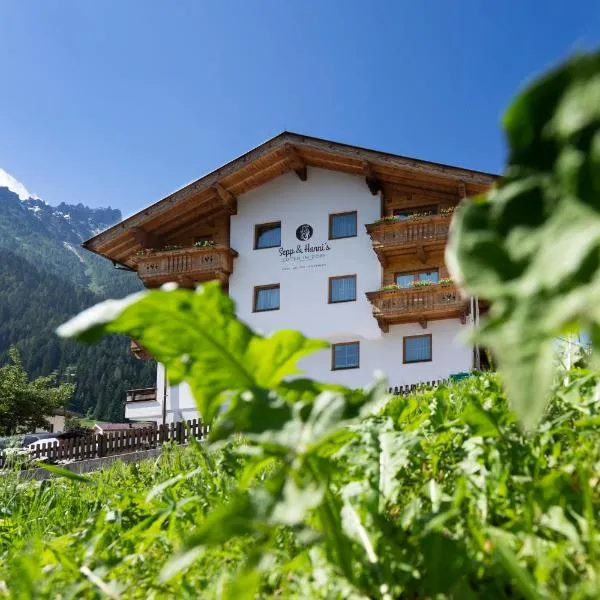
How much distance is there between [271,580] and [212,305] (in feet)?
1.68

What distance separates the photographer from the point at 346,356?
25188mm

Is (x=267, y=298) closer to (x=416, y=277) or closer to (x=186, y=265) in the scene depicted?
(x=186, y=265)

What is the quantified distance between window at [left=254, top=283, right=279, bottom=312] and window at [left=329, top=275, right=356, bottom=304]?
2030 millimetres

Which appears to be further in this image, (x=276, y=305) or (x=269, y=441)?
(x=276, y=305)

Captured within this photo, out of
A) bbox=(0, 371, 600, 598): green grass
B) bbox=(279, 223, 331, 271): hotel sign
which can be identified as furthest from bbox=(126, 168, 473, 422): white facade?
bbox=(0, 371, 600, 598): green grass

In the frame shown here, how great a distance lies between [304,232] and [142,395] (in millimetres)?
9699

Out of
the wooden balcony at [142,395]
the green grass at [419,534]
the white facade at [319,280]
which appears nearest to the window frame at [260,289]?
the white facade at [319,280]

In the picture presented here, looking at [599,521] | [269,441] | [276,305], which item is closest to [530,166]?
[269,441]

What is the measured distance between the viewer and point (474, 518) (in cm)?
126

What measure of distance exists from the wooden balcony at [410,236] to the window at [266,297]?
4097 mm

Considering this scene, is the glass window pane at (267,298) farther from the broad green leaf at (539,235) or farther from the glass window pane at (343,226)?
the broad green leaf at (539,235)

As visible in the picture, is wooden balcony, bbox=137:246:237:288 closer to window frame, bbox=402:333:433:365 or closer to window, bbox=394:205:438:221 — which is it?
window, bbox=394:205:438:221

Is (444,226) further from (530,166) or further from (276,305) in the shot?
(530,166)

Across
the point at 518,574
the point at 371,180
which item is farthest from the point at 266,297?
the point at 518,574
